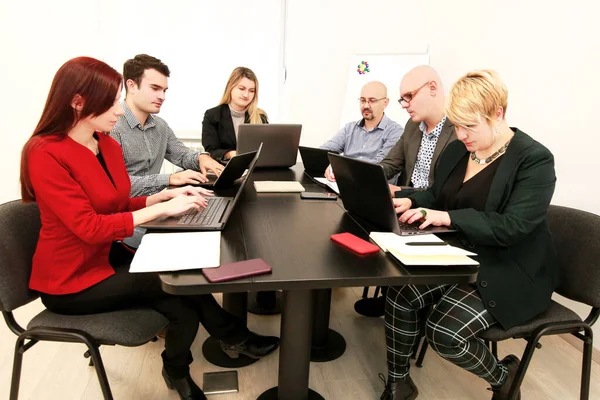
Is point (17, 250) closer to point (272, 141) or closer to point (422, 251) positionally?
point (422, 251)

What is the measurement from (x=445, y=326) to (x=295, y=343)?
50 cm

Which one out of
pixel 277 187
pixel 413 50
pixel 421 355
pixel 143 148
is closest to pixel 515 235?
pixel 421 355

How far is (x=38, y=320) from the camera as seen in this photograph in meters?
1.20

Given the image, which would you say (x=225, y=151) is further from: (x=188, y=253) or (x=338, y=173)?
(x=188, y=253)

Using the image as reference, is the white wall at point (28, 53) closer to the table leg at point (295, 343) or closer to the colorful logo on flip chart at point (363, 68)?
the colorful logo on flip chart at point (363, 68)

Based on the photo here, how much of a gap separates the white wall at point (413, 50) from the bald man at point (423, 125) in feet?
2.02

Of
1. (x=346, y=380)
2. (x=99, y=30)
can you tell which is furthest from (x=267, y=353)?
(x=99, y=30)

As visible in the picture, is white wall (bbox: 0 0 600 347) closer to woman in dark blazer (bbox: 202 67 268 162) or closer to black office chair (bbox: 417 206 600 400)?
black office chair (bbox: 417 206 600 400)

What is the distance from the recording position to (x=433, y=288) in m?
1.48

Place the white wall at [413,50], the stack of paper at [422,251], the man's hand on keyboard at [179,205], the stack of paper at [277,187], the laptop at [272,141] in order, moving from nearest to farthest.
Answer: the stack of paper at [422,251]
the man's hand on keyboard at [179,205]
the stack of paper at [277,187]
the white wall at [413,50]
the laptop at [272,141]

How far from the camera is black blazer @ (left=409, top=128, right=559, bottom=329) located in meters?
1.31

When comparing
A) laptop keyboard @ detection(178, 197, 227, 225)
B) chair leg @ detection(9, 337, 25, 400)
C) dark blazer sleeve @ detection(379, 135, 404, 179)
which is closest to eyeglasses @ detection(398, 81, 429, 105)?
dark blazer sleeve @ detection(379, 135, 404, 179)

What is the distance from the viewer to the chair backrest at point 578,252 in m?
1.39

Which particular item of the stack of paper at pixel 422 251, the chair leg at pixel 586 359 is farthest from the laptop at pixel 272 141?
the chair leg at pixel 586 359
